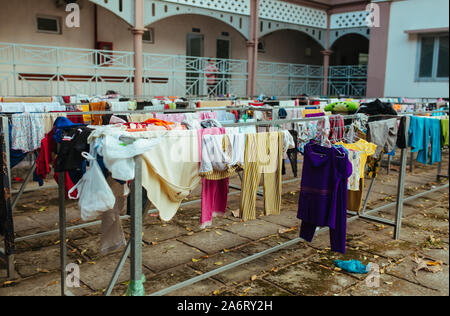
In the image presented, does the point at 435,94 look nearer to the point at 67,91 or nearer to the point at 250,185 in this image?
the point at 67,91

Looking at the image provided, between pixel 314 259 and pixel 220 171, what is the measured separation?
1.67 m

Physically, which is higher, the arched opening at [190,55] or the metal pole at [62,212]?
the arched opening at [190,55]

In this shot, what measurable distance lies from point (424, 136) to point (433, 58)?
10.5 m

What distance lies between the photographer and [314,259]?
439 centimetres

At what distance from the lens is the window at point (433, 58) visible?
14047 mm

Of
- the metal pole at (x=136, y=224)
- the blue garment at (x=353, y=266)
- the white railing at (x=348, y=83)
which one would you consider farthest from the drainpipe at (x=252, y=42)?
the metal pole at (x=136, y=224)

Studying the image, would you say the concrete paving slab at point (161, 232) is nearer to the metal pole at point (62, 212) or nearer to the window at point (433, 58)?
the metal pole at point (62, 212)

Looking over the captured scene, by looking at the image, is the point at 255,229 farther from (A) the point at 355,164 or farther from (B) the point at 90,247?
Result: (B) the point at 90,247

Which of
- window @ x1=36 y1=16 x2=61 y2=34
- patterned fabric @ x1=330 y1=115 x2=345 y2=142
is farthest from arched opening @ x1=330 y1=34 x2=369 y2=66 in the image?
patterned fabric @ x1=330 y1=115 x2=345 y2=142

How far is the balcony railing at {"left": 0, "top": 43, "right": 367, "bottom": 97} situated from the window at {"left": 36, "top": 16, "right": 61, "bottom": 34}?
0.61m

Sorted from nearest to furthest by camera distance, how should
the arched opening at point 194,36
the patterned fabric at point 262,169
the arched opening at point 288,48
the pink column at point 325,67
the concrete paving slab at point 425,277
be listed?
the patterned fabric at point 262,169 < the concrete paving slab at point 425,277 < the arched opening at point 194,36 < the pink column at point 325,67 < the arched opening at point 288,48

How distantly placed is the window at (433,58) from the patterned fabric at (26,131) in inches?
523

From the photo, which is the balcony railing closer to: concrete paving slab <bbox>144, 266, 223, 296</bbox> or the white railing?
the white railing

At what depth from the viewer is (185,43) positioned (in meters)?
16.0
